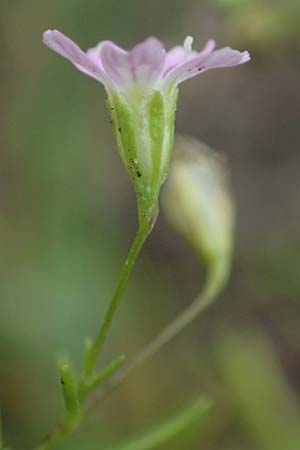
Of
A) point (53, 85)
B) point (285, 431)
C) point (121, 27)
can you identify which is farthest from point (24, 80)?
point (285, 431)


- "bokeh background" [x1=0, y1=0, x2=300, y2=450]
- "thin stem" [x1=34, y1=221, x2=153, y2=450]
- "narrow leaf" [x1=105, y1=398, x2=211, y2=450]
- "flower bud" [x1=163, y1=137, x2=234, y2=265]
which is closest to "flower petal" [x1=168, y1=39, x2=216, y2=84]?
"thin stem" [x1=34, y1=221, x2=153, y2=450]

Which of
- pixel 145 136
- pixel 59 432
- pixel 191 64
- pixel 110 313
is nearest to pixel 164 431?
pixel 59 432

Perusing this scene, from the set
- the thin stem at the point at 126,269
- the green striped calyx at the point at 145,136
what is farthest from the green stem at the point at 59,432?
the green striped calyx at the point at 145,136

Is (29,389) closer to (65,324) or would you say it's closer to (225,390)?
(65,324)

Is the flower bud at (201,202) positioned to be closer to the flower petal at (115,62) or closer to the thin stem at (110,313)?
the thin stem at (110,313)

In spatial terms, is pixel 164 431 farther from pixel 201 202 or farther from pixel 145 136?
pixel 145 136

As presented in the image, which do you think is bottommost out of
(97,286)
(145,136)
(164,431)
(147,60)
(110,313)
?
(97,286)
